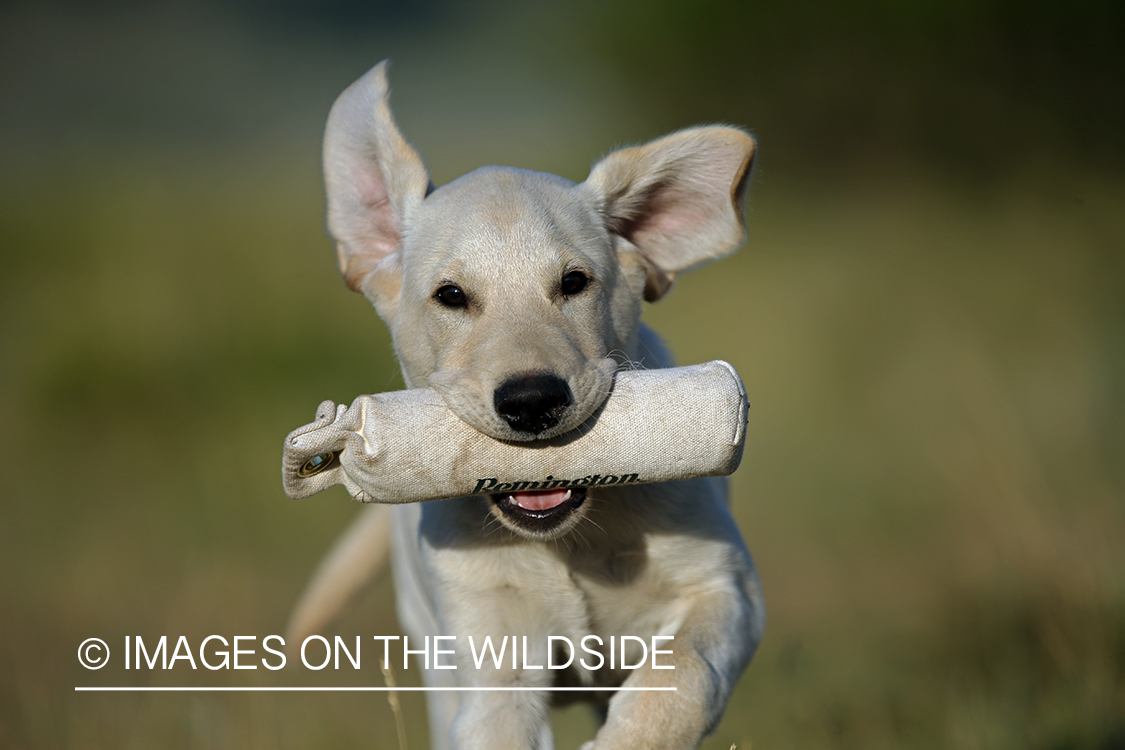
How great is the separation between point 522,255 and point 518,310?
20cm

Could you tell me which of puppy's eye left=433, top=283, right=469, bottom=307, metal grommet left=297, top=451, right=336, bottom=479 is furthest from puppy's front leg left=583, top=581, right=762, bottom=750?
puppy's eye left=433, top=283, right=469, bottom=307

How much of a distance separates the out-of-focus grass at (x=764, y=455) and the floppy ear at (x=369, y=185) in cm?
147

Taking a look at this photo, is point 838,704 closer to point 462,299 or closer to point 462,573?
point 462,573

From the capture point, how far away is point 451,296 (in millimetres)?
3318

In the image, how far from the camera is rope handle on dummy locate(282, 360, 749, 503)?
2.79 m

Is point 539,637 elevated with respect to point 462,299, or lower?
lower

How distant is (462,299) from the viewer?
330 centimetres

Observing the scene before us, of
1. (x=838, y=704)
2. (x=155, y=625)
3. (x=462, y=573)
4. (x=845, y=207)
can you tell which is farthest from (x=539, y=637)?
(x=845, y=207)

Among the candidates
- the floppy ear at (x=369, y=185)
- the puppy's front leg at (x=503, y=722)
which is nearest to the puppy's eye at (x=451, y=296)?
the floppy ear at (x=369, y=185)

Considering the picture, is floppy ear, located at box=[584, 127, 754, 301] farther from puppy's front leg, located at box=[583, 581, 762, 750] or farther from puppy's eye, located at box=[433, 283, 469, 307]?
puppy's front leg, located at box=[583, 581, 762, 750]

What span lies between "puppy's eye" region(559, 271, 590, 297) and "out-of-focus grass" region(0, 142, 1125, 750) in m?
1.40

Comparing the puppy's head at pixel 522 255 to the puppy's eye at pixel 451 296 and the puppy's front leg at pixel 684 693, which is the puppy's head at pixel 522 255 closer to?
the puppy's eye at pixel 451 296

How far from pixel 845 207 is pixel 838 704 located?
12.3 meters

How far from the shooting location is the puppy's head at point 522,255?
285 centimetres
